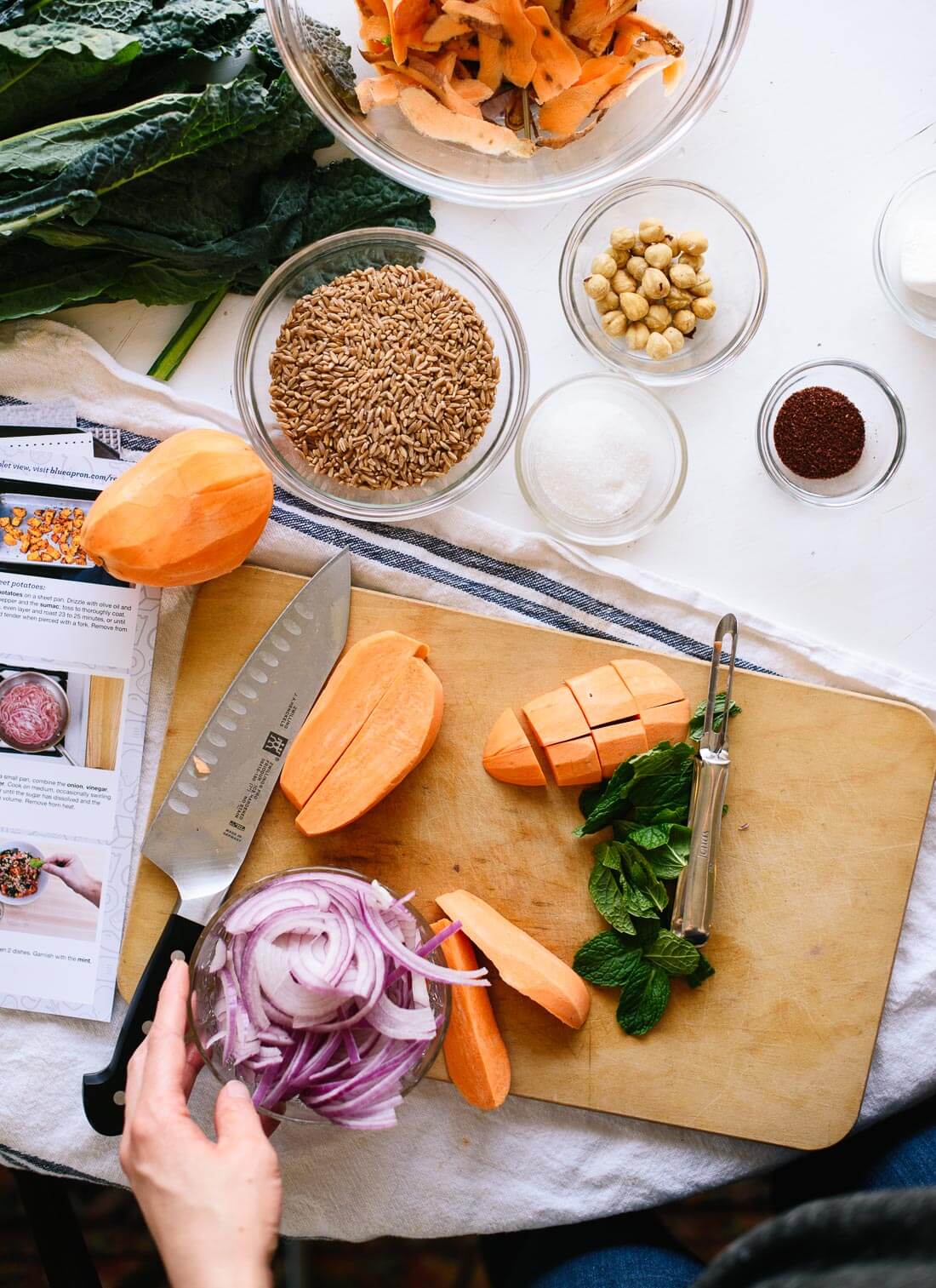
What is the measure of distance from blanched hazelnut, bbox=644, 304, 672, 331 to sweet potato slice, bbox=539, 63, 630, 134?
262 millimetres

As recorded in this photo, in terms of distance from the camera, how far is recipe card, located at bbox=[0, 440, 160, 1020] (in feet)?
4.63

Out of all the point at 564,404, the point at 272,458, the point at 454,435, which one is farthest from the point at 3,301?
the point at 564,404

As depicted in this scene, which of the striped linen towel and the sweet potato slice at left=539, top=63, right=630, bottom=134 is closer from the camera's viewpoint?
the sweet potato slice at left=539, top=63, right=630, bottom=134

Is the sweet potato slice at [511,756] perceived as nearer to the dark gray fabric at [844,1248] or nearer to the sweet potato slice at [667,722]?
the sweet potato slice at [667,722]

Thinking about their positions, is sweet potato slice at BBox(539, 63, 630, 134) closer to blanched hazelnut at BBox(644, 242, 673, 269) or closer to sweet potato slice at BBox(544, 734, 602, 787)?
blanched hazelnut at BBox(644, 242, 673, 269)

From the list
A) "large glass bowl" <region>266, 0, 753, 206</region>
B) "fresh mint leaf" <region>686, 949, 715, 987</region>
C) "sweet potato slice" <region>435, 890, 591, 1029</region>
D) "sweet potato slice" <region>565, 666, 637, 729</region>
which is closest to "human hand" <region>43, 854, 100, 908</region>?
"sweet potato slice" <region>435, 890, 591, 1029</region>

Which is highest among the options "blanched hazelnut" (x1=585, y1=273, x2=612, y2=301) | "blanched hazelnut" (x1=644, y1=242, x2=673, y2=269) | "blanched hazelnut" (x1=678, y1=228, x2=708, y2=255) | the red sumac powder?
"blanched hazelnut" (x1=678, y1=228, x2=708, y2=255)

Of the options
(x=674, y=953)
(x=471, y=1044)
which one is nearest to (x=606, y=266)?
(x=674, y=953)

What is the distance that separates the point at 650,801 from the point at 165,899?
692 millimetres

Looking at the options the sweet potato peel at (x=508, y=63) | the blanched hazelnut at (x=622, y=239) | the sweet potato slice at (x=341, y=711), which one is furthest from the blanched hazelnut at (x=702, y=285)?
the sweet potato slice at (x=341, y=711)

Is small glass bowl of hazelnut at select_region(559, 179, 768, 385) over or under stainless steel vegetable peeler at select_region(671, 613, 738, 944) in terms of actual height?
over

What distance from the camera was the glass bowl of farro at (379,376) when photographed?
1.37 metres

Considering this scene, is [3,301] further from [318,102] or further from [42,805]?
[42,805]

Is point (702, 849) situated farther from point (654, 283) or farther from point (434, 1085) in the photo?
point (654, 283)
